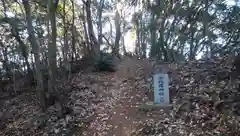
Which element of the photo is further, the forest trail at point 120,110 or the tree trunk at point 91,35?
the tree trunk at point 91,35

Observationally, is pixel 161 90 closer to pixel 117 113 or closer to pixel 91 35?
pixel 117 113

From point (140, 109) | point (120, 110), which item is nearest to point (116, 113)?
point (120, 110)

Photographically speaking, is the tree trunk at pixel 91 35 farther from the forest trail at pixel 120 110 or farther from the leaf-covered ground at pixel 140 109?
the forest trail at pixel 120 110

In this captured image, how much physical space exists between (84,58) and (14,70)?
3.35 m

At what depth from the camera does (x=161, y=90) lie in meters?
7.21

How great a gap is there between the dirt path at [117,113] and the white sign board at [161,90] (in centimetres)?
63

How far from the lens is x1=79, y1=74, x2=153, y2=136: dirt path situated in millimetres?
6738

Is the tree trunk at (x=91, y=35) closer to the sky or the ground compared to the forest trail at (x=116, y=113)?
closer to the sky

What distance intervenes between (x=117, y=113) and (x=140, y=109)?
25.4 inches

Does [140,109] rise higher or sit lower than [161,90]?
lower

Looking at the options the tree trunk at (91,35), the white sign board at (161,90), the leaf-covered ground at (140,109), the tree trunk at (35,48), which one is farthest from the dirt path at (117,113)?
the tree trunk at (91,35)

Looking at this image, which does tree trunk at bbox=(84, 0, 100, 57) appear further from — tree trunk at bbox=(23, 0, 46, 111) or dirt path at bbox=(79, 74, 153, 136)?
tree trunk at bbox=(23, 0, 46, 111)

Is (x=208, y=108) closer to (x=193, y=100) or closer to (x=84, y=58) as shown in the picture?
(x=193, y=100)

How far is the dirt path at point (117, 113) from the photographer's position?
6738mm
